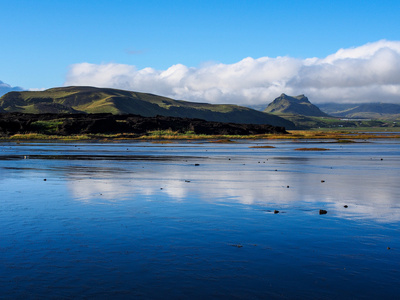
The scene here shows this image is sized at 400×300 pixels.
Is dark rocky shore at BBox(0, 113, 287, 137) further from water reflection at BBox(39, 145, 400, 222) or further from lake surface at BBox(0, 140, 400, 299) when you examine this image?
lake surface at BBox(0, 140, 400, 299)

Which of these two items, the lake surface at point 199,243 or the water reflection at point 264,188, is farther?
the water reflection at point 264,188

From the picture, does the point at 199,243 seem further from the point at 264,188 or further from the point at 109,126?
the point at 109,126

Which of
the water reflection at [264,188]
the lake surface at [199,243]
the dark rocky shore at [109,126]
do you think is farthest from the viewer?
the dark rocky shore at [109,126]

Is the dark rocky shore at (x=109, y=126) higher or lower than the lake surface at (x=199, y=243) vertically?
higher

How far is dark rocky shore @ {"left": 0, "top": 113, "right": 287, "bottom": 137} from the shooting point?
147875mm

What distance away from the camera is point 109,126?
156375 millimetres

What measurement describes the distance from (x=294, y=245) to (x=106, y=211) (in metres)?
7.86

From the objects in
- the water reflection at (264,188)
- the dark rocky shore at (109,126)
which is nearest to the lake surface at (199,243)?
the water reflection at (264,188)

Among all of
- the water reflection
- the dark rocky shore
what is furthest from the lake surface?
the dark rocky shore

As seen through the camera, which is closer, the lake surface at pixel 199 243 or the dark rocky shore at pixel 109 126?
the lake surface at pixel 199 243

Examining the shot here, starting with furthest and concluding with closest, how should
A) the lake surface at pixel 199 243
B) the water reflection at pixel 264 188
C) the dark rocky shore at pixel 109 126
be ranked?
the dark rocky shore at pixel 109 126
the water reflection at pixel 264 188
the lake surface at pixel 199 243

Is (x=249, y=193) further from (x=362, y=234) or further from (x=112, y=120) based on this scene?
(x=112, y=120)

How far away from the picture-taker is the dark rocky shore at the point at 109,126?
14788 cm

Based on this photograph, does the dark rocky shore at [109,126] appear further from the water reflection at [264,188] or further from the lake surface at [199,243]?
the lake surface at [199,243]
